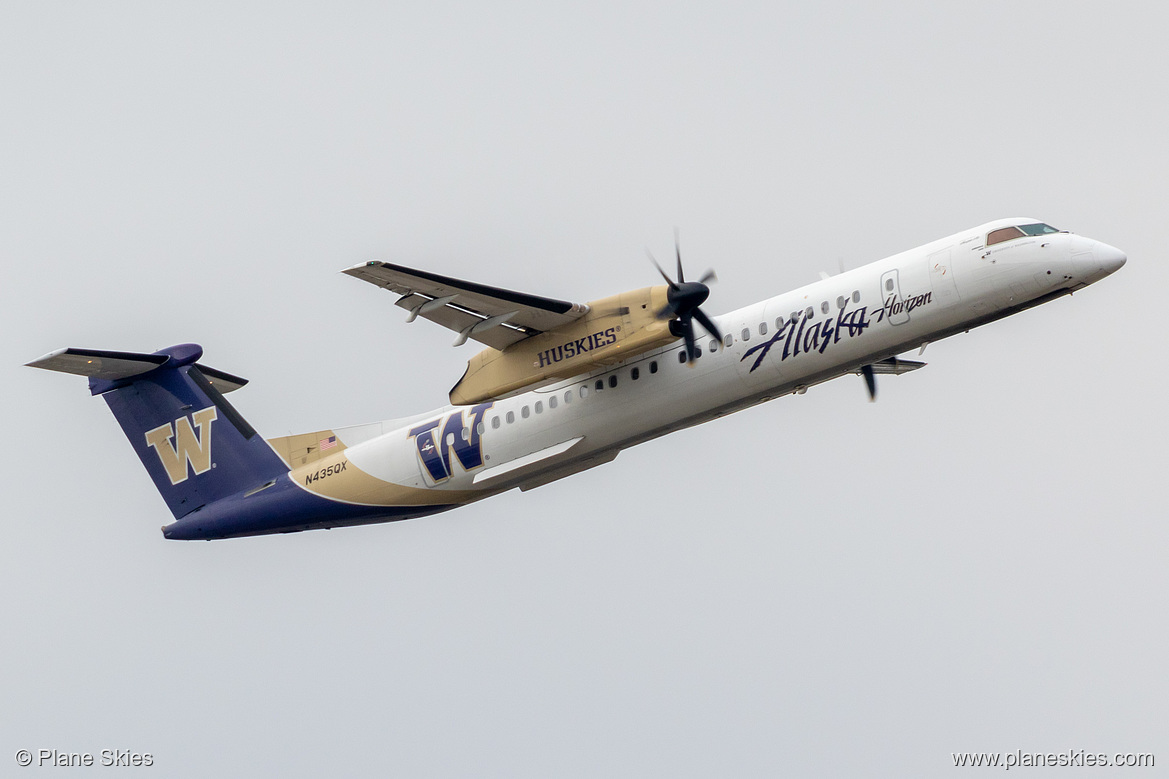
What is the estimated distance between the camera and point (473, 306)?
21469 millimetres

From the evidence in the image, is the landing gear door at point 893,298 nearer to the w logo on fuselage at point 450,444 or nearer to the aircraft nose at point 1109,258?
the aircraft nose at point 1109,258

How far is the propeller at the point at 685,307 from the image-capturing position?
832 inches

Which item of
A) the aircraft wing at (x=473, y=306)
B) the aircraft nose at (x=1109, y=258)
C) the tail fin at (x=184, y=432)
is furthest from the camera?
the tail fin at (x=184, y=432)

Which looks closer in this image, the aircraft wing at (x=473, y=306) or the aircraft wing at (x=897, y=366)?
the aircraft wing at (x=473, y=306)

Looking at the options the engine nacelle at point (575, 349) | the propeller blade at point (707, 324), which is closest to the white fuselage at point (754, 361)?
the propeller blade at point (707, 324)

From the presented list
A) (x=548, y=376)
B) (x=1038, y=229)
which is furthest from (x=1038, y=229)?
(x=548, y=376)

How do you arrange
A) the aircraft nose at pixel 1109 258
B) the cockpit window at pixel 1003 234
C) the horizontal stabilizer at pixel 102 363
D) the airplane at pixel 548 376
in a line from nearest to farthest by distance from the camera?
the aircraft nose at pixel 1109 258 < the cockpit window at pixel 1003 234 < the airplane at pixel 548 376 < the horizontal stabilizer at pixel 102 363

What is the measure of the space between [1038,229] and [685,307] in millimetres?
5996

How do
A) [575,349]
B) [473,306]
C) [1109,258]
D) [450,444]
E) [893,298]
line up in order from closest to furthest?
[1109,258], [893,298], [473,306], [575,349], [450,444]

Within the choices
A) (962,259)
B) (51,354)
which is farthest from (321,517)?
(962,259)

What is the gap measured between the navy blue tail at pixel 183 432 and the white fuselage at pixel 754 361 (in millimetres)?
2666

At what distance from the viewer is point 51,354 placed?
75.5 ft

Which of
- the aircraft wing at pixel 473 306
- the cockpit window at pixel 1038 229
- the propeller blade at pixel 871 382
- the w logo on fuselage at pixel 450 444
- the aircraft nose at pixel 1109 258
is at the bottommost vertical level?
the propeller blade at pixel 871 382

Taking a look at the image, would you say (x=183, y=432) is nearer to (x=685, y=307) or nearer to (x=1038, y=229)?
(x=685, y=307)
